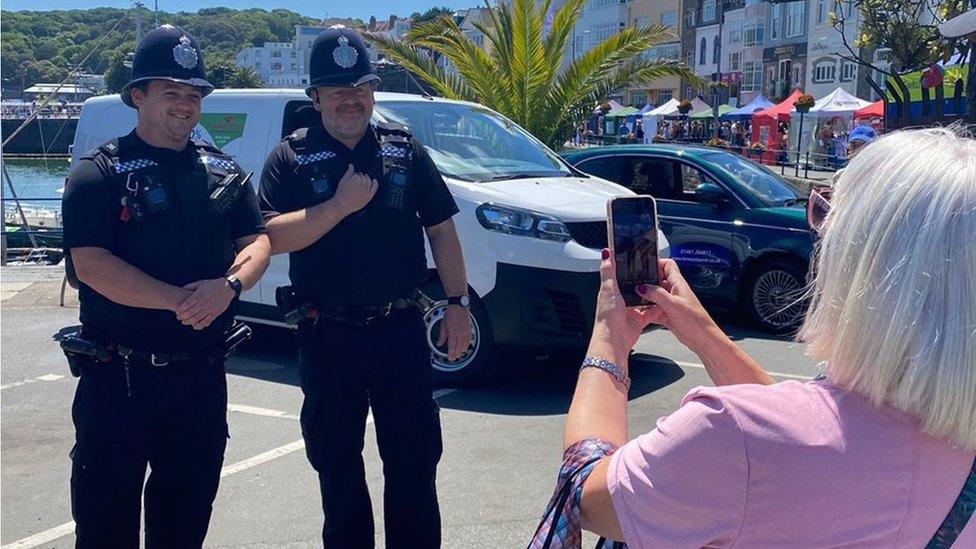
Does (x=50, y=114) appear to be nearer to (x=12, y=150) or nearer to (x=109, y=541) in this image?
(x=12, y=150)

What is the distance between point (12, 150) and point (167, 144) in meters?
79.4

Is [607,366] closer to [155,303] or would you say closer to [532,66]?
[155,303]

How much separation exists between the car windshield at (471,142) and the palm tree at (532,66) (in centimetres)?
681

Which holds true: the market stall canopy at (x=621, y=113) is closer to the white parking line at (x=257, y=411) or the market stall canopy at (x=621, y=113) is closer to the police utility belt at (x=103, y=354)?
the white parking line at (x=257, y=411)

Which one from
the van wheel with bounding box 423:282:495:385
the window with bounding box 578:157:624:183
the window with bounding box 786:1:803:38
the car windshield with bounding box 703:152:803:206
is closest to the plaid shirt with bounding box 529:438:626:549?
the van wheel with bounding box 423:282:495:385

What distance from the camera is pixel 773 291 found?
8.19 m

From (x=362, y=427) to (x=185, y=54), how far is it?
60.1 inches

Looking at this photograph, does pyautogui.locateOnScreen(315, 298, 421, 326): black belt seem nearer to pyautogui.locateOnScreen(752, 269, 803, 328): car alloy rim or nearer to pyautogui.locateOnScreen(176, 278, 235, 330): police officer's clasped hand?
pyautogui.locateOnScreen(176, 278, 235, 330): police officer's clasped hand

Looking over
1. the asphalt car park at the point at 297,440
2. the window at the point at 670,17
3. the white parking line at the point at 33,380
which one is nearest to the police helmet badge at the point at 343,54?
the asphalt car park at the point at 297,440

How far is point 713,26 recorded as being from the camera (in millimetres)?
58219

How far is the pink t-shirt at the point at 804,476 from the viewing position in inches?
50.6

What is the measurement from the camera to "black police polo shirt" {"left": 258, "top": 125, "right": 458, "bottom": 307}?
11.3 ft

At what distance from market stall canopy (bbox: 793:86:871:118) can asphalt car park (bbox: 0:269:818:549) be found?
23606mm

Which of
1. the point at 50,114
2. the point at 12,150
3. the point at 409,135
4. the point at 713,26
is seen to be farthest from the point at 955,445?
the point at 12,150
